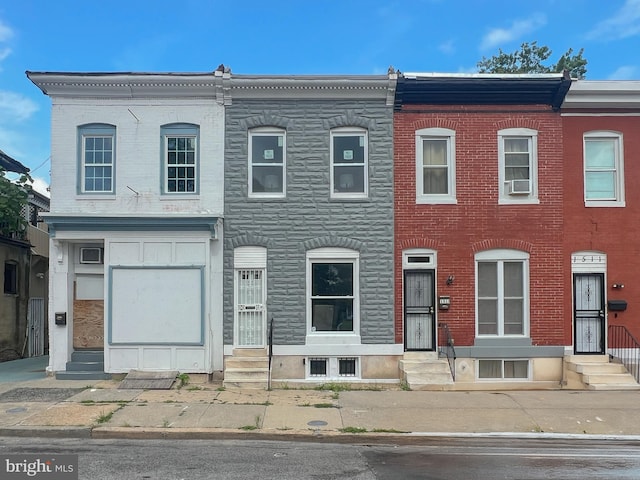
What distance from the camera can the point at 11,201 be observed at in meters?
16.1

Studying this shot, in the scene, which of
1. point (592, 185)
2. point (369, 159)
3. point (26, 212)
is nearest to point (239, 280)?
point (369, 159)

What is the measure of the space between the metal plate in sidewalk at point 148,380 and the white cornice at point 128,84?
6287 millimetres

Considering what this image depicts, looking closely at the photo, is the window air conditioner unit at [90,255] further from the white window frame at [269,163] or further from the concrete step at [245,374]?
the concrete step at [245,374]

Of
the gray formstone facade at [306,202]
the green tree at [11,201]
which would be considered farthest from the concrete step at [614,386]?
the green tree at [11,201]

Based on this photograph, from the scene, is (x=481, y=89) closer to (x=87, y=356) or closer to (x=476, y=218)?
(x=476, y=218)

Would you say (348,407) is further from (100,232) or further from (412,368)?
(100,232)

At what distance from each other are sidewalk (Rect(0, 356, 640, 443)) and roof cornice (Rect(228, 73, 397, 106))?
664cm

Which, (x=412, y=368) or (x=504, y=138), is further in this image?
(x=504, y=138)

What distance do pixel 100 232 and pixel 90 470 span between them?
273 inches

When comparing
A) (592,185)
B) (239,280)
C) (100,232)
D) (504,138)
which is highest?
(504,138)

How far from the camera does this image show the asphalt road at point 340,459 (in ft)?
22.3

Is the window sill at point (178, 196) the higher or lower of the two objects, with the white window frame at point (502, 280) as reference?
higher

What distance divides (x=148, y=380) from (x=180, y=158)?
16.5 ft

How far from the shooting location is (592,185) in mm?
13453
